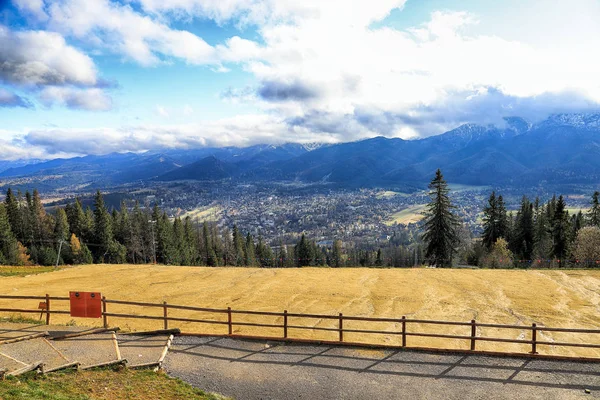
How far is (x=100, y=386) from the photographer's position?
11.8 meters

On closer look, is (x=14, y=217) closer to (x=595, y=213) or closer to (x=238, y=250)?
(x=238, y=250)

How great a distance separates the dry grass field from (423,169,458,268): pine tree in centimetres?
1403

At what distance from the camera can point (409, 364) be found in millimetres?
14453

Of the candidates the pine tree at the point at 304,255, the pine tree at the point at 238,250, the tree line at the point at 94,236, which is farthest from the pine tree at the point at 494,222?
the pine tree at the point at 238,250

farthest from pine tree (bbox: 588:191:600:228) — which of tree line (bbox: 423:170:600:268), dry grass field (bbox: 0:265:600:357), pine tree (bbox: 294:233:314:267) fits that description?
pine tree (bbox: 294:233:314:267)

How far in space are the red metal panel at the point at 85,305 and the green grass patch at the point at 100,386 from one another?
21.0ft

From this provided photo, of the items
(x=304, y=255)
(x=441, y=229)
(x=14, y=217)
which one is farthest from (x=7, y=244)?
(x=441, y=229)

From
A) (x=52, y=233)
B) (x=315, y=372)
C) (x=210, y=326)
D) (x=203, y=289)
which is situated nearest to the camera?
(x=315, y=372)

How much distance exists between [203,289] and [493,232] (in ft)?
186

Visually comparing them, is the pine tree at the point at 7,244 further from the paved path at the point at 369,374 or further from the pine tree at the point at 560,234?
the pine tree at the point at 560,234

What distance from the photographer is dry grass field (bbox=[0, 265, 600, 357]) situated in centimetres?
2042

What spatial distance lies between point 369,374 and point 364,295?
13.7 metres

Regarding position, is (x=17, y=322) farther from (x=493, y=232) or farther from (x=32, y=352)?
(x=493, y=232)

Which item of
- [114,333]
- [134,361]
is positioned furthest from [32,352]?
[134,361]
